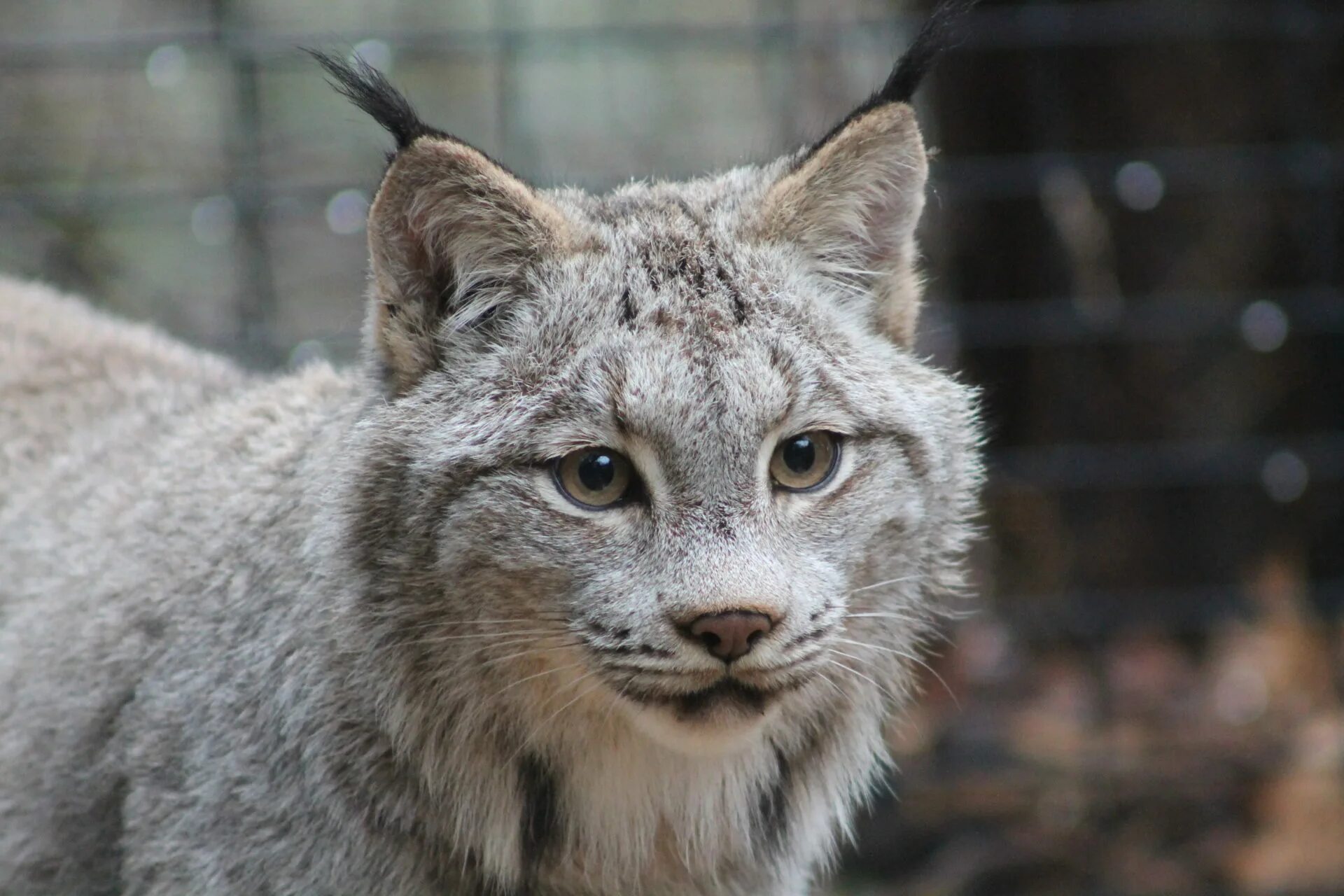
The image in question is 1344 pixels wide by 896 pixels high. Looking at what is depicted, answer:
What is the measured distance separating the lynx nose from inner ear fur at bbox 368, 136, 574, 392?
101 cm

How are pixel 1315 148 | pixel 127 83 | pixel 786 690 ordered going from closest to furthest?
pixel 786 690 → pixel 1315 148 → pixel 127 83

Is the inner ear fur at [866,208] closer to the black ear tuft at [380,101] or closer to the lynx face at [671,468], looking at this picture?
the lynx face at [671,468]

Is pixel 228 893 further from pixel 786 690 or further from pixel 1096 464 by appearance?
pixel 1096 464

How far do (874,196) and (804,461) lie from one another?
802mm

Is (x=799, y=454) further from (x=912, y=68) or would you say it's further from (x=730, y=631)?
(x=912, y=68)

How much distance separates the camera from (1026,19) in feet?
26.9

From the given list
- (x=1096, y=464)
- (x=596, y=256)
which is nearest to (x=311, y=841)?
(x=596, y=256)

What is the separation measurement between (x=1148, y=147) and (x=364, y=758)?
6047mm

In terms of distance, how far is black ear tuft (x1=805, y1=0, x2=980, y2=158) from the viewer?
12.5 ft

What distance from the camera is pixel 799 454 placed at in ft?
12.0

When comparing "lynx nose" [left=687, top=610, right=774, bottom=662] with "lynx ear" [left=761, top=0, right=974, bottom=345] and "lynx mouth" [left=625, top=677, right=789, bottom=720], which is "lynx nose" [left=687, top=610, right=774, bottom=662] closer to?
"lynx mouth" [left=625, top=677, right=789, bottom=720]

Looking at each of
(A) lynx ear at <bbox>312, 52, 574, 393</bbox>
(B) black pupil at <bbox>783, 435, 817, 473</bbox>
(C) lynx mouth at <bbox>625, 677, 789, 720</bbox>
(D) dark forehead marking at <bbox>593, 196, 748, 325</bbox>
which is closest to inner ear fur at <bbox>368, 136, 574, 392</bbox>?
(A) lynx ear at <bbox>312, 52, 574, 393</bbox>

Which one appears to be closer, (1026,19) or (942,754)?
(942,754)

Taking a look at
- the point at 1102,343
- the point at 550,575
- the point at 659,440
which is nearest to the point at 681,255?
the point at 659,440
